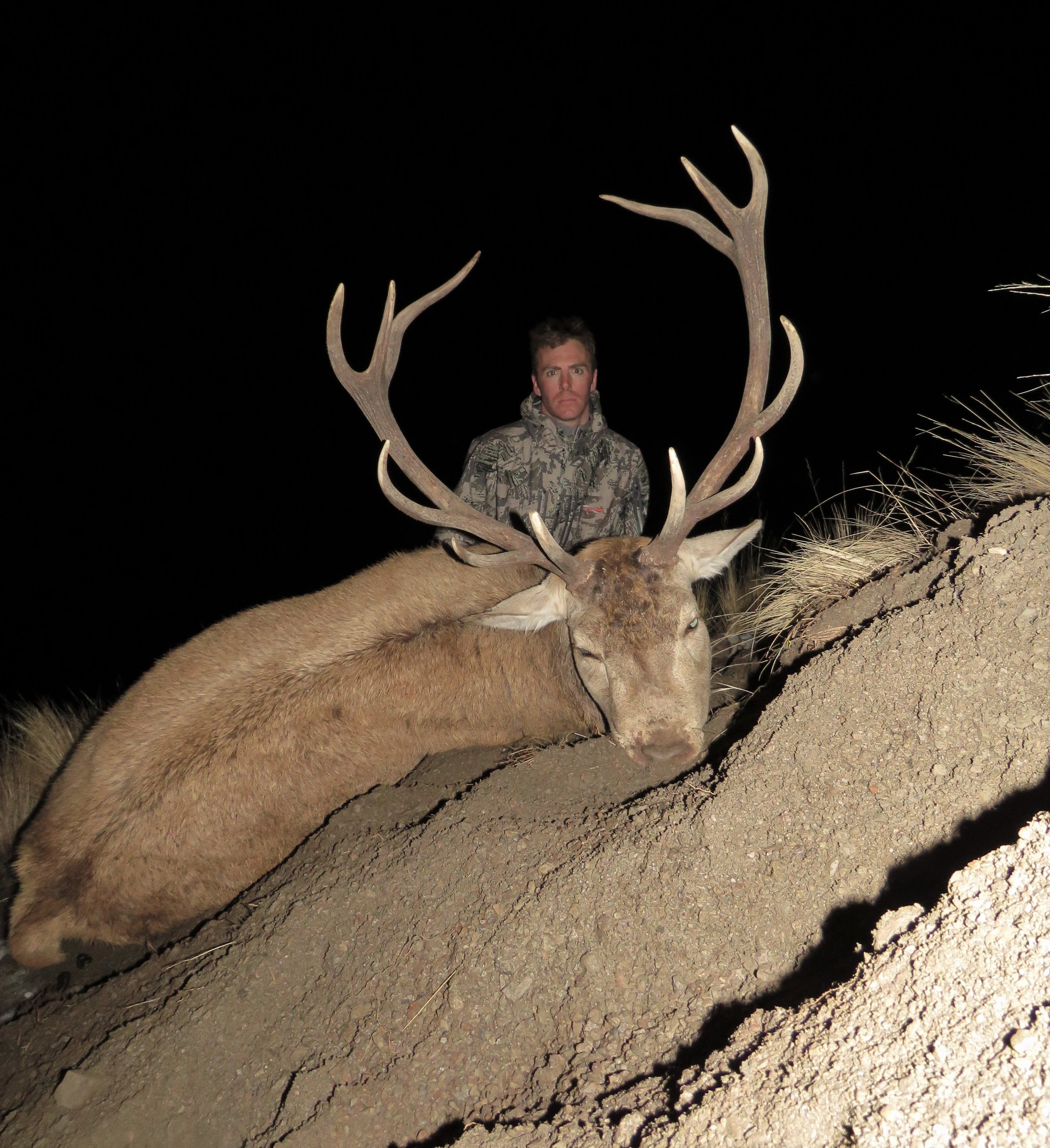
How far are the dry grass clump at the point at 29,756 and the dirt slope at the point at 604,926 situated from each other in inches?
125

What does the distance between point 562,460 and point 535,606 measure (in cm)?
204

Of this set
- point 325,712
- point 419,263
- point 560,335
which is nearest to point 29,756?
point 325,712

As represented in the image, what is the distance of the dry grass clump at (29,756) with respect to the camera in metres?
5.77

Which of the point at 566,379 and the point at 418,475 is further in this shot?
the point at 566,379

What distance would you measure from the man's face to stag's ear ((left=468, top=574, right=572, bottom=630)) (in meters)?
2.00

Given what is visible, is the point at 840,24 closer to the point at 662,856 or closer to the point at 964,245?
the point at 964,245

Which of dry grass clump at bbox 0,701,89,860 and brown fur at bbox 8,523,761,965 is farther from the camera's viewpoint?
dry grass clump at bbox 0,701,89,860

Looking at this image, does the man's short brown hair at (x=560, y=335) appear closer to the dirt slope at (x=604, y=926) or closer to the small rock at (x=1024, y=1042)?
the dirt slope at (x=604, y=926)

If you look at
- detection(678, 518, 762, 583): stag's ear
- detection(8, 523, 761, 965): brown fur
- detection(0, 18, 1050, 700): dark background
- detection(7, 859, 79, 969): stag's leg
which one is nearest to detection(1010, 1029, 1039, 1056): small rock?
detection(8, 523, 761, 965): brown fur

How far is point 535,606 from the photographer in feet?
13.0

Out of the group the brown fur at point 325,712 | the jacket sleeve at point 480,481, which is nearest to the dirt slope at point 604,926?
the brown fur at point 325,712

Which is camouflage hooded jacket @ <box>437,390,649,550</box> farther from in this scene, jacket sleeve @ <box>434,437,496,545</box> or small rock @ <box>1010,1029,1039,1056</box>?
small rock @ <box>1010,1029,1039,1056</box>

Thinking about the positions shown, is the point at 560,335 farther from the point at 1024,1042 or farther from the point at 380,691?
the point at 1024,1042

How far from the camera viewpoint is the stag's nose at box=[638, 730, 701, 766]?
3277mm
